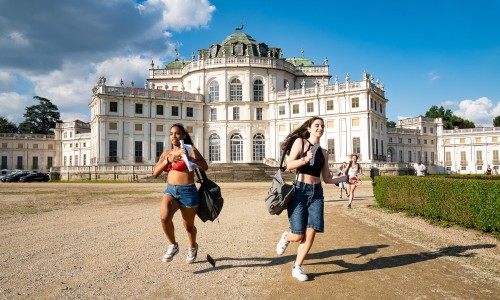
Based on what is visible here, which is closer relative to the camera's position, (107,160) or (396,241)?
(396,241)

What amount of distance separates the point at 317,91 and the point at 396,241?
4018 centimetres

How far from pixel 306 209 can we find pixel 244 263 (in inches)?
55.7

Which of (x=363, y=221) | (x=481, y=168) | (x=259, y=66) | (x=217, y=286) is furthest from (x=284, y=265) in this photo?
(x=481, y=168)

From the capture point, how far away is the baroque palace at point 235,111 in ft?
142

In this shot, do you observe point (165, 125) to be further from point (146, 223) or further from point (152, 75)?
point (146, 223)

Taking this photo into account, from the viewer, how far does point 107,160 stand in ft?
143

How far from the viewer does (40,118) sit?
80000 millimetres

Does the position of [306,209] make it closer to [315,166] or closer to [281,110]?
[315,166]

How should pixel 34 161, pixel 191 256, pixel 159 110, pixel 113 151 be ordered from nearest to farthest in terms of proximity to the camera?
1. pixel 191 256
2. pixel 113 151
3. pixel 159 110
4. pixel 34 161

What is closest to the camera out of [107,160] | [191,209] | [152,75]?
[191,209]

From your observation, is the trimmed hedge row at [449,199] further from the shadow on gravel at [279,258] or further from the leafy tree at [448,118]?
the leafy tree at [448,118]

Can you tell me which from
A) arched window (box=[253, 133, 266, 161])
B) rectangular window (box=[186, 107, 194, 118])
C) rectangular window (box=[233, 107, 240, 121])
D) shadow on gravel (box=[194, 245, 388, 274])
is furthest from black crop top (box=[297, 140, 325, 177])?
rectangular window (box=[186, 107, 194, 118])

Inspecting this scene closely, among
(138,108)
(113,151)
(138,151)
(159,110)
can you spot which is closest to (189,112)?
(159,110)

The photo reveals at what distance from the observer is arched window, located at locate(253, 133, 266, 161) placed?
161 feet
